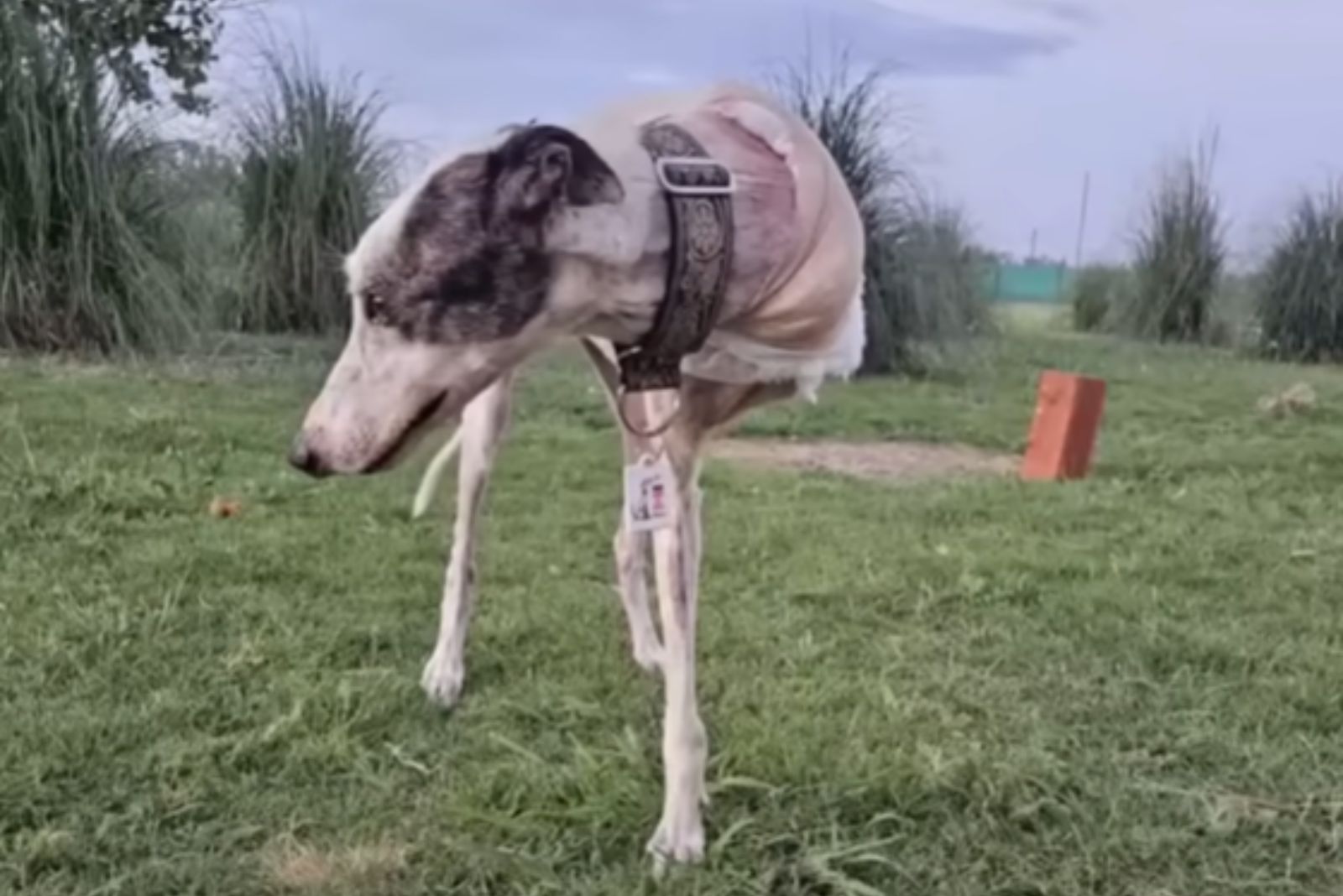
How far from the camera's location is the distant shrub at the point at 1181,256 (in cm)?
1219

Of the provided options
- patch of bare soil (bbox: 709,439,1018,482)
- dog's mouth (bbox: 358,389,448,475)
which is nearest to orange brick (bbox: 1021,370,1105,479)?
patch of bare soil (bbox: 709,439,1018,482)

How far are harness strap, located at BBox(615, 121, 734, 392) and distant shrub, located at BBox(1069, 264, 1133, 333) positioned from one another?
11.6 metres

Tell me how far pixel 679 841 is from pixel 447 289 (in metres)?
0.77

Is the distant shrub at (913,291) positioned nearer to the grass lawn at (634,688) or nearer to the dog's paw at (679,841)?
the grass lawn at (634,688)

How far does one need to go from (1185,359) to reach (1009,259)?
4.89 feet

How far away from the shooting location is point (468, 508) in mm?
2771

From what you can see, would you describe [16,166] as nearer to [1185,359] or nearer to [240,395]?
[240,395]

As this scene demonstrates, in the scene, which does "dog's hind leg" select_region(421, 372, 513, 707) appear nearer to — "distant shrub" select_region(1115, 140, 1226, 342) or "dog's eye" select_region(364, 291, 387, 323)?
"dog's eye" select_region(364, 291, 387, 323)

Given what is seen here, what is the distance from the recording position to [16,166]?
20.8ft

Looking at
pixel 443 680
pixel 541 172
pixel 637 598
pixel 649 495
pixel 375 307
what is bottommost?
pixel 443 680

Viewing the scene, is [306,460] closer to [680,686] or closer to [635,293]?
[635,293]

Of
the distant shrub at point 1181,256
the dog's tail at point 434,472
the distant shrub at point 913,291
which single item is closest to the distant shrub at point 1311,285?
the distant shrub at point 1181,256

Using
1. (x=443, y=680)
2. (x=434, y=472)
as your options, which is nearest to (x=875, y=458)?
(x=434, y=472)

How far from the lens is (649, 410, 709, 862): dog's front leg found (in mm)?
2002
